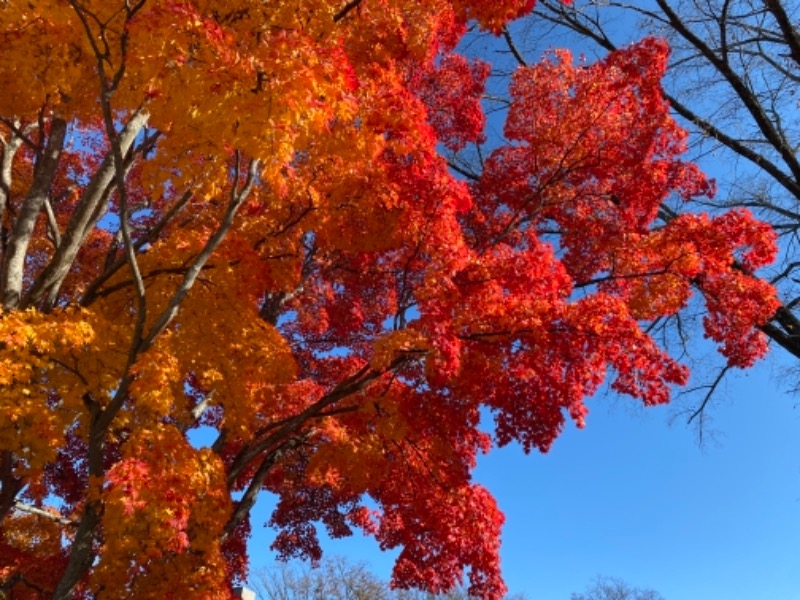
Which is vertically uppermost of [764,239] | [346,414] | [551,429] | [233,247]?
[764,239]

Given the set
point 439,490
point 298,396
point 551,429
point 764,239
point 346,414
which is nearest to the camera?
point 551,429

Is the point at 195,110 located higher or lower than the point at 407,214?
lower

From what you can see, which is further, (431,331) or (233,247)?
(233,247)

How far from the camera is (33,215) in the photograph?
6613mm

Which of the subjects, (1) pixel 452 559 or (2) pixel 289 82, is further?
(1) pixel 452 559

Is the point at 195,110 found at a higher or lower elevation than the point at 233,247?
lower

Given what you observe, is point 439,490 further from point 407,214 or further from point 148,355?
point 148,355

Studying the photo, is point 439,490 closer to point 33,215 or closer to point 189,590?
point 189,590

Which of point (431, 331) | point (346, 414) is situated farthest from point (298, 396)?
point (431, 331)

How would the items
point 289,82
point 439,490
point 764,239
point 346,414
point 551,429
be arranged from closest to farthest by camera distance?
point 289,82 → point 551,429 → point 764,239 → point 439,490 → point 346,414

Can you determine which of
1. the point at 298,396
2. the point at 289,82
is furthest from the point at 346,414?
the point at 289,82

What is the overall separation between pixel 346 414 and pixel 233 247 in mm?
3232

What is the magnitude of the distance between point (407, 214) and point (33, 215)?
4212 millimetres

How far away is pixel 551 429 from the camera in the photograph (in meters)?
7.80
